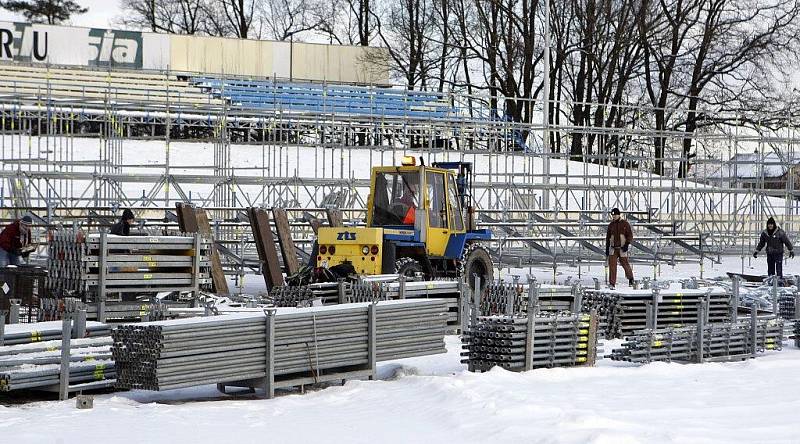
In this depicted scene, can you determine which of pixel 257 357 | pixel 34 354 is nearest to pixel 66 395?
pixel 34 354

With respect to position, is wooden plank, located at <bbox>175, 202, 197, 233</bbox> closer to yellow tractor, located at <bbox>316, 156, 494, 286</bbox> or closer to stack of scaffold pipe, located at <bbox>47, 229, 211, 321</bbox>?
yellow tractor, located at <bbox>316, 156, 494, 286</bbox>

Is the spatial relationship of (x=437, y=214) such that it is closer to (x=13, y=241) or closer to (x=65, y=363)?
(x=13, y=241)

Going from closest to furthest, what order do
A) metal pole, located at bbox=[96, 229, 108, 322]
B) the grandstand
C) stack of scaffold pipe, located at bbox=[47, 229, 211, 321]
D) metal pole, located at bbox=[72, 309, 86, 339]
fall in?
metal pole, located at bbox=[72, 309, 86, 339], metal pole, located at bbox=[96, 229, 108, 322], stack of scaffold pipe, located at bbox=[47, 229, 211, 321], the grandstand

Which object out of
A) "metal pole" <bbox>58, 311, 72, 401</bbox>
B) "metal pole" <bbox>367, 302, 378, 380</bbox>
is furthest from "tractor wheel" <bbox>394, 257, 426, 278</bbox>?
"metal pole" <bbox>58, 311, 72, 401</bbox>

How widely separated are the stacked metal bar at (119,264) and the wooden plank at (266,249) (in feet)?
18.6

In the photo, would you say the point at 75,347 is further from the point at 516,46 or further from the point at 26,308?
the point at 516,46

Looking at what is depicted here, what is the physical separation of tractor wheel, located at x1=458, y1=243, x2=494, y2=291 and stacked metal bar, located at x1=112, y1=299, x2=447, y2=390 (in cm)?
743

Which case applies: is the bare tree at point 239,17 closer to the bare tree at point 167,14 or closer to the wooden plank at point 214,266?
the bare tree at point 167,14

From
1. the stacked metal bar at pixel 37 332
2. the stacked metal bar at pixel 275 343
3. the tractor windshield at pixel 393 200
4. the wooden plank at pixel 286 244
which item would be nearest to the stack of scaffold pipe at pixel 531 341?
the stacked metal bar at pixel 275 343

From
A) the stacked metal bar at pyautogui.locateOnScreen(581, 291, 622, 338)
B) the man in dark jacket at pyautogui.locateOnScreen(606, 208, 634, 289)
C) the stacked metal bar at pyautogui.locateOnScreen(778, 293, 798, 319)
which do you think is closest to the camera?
the stacked metal bar at pyautogui.locateOnScreen(581, 291, 622, 338)

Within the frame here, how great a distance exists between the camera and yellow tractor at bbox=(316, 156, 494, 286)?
20.4 metres

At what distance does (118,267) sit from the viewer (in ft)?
55.7

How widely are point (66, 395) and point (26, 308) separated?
688cm

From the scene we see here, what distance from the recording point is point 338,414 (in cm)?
1181
